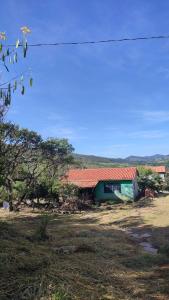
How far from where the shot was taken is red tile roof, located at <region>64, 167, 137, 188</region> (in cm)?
4400

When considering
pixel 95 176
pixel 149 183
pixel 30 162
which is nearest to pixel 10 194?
pixel 30 162

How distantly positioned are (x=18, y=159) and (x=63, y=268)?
2498cm

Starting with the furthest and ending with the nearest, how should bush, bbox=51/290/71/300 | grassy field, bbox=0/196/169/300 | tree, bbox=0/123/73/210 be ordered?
1. tree, bbox=0/123/73/210
2. grassy field, bbox=0/196/169/300
3. bush, bbox=51/290/71/300

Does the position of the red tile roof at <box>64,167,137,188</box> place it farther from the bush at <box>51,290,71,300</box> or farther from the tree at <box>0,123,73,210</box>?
the bush at <box>51,290,71,300</box>

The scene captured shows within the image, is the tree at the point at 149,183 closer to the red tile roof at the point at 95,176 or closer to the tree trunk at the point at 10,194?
the red tile roof at the point at 95,176

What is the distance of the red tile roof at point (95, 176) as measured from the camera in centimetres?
4400

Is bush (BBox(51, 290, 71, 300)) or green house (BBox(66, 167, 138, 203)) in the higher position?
green house (BBox(66, 167, 138, 203))

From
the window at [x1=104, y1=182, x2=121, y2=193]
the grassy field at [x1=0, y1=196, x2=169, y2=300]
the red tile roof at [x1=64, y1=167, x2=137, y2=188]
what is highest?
the red tile roof at [x1=64, y1=167, x2=137, y2=188]

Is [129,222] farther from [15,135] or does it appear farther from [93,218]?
[15,135]

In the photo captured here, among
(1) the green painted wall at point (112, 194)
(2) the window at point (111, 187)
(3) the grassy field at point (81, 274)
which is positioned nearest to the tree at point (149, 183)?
Answer: (1) the green painted wall at point (112, 194)

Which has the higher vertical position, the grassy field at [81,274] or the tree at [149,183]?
the tree at [149,183]

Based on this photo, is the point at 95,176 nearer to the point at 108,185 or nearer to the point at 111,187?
the point at 108,185


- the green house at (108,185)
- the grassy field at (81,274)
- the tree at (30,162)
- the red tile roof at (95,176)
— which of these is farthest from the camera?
the red tile roof at (95,176)

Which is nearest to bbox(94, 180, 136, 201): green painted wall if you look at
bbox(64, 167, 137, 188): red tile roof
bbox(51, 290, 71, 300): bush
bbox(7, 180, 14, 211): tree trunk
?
bbox(64, 167, 137, 188): red tile roof
